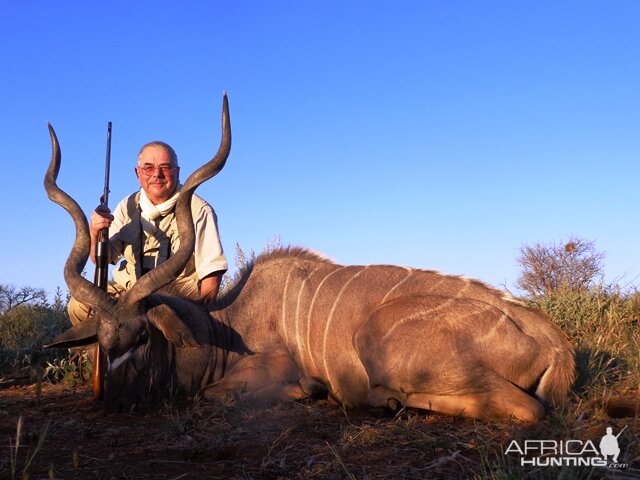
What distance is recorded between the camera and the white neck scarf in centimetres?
453

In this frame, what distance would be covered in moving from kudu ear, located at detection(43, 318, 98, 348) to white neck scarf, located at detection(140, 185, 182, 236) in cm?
105

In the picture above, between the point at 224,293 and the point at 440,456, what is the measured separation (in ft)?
6.94

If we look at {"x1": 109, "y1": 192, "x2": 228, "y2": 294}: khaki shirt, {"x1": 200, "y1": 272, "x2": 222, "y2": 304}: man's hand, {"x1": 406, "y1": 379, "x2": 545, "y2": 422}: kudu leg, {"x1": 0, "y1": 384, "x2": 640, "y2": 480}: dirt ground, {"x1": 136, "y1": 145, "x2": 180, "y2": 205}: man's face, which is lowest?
{"x1": 0, "y1": 384, "x2": 640, "y2": 480}: dirt ground

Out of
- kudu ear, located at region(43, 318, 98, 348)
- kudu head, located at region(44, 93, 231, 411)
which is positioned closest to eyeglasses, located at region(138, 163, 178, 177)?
kudu head, located at region(44, 93, 231, 411)

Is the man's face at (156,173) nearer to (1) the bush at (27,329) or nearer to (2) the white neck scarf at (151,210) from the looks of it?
(2) the white neck scarf at (151,210)

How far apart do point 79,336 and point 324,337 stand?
4.25 ft

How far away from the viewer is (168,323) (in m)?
3.60

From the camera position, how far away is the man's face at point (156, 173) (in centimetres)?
461

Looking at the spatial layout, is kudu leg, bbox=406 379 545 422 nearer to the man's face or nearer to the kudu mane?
the kudu mane

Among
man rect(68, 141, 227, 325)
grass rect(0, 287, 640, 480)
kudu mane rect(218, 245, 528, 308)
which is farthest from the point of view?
man rect(68, 141, 227, 325)

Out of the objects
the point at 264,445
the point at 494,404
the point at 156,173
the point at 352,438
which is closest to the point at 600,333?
the point at 494,404

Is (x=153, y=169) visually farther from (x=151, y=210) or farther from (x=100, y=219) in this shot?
(x=100, y=219)

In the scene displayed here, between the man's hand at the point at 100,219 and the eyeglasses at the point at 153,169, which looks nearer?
the man's hand at the point at 100,219

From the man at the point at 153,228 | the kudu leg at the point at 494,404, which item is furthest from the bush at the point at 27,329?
the kudu leg at the point at 494,404
